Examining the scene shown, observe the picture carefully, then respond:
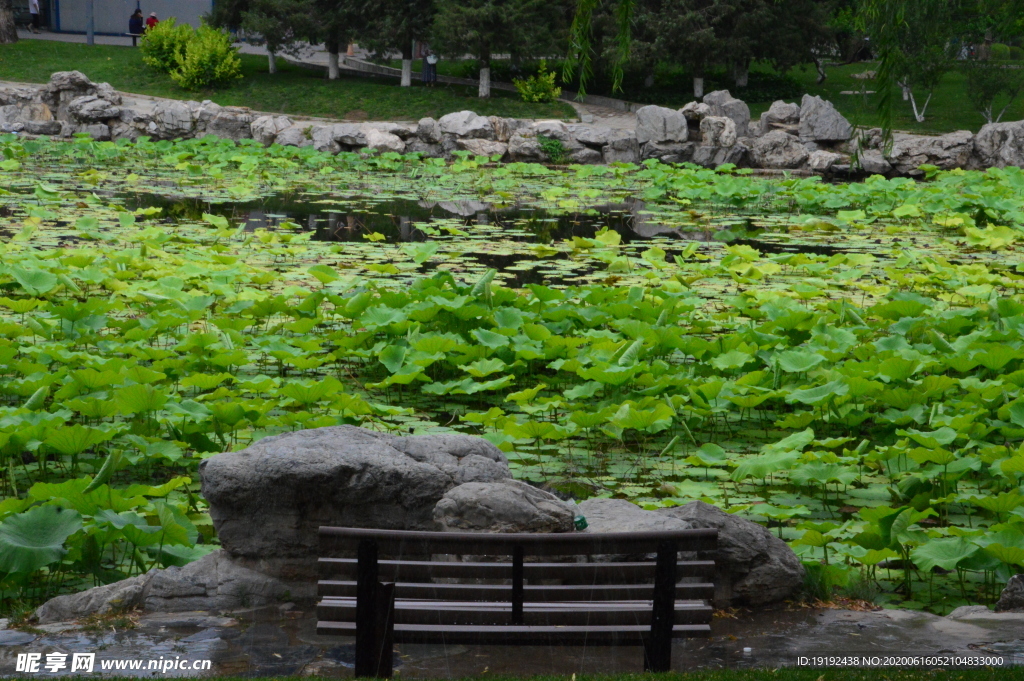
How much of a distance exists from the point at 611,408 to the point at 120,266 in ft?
13.8

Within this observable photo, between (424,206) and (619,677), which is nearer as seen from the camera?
(619,677)

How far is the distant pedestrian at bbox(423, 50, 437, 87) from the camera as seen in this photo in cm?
2452

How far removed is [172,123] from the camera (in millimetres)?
18453

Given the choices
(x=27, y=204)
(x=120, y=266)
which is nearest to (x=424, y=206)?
(x=27, y=204)

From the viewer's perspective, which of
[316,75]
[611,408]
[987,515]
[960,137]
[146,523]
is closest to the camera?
[146,523]

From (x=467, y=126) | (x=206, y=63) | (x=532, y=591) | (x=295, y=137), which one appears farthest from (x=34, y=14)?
(x=532, y=591)

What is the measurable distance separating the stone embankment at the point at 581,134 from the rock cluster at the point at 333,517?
14374 millimetres

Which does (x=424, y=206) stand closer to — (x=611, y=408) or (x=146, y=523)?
(x=611, y=408)

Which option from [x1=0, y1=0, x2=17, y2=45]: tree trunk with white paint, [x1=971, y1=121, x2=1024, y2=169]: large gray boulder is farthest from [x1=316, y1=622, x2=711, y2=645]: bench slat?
[x1=0, y1=0, x2=17, y2=45]: tree trunk with white paint

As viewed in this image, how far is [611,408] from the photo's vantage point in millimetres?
4406

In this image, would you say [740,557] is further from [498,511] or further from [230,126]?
[230,126]

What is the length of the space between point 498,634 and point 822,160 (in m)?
15.5

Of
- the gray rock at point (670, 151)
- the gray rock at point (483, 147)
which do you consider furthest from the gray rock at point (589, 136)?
the gray rock at point (483, 147)

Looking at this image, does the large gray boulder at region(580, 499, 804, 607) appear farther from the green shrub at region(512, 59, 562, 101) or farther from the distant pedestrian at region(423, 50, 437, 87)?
the distant pedestrian at region(423, 50, 437, 87)
